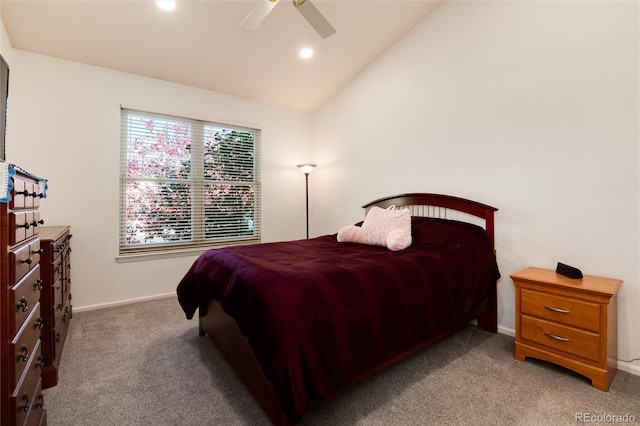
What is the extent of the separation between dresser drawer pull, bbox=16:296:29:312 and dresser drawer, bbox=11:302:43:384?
7cm

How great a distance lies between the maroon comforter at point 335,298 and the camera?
1298 mm

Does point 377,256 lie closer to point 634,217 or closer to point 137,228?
point 634,217

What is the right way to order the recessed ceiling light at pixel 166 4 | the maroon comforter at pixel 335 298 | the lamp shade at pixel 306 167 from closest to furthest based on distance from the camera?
the maroon comforter at pixel 335 298 → the recessed ceiling light at pixel 166 4 → the lamp shade at pixel 306 167

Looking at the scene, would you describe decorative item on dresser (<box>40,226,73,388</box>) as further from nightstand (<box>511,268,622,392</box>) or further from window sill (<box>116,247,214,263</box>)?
nightstand (<box>511,268,622,392</box>)

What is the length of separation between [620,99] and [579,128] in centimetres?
25

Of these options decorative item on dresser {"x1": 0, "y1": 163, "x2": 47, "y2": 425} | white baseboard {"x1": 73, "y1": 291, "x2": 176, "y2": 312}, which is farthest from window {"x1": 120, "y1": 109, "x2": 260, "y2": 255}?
decorative item on dresser {"x1": 0, "y1": 163, "x2": 47, "y2": 425}

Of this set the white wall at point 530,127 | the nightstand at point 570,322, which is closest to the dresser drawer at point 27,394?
the nightstand at point 570,322

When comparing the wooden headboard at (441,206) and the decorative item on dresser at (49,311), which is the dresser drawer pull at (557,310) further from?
the decorative item on dresser at (49,311)

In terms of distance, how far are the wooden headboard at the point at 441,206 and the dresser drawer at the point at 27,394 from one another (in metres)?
2.96

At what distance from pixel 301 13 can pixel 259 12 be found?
294mm

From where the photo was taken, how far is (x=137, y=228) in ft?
11.1

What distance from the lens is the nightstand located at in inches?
66.9

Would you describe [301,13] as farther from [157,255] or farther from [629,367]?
[629,367]

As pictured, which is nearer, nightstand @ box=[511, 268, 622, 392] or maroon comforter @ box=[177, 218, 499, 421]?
maroon comforter @ box=[177, 218, 499, 421]
